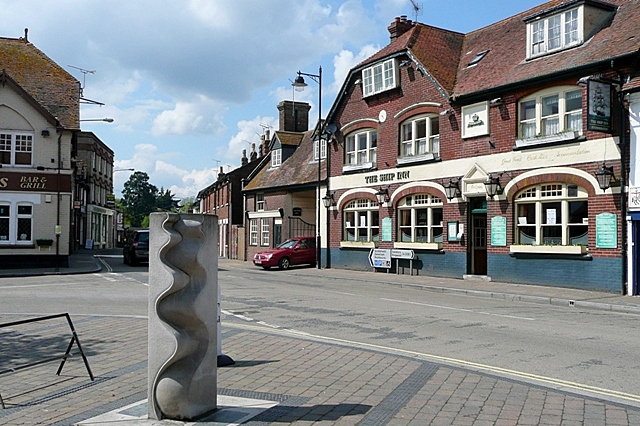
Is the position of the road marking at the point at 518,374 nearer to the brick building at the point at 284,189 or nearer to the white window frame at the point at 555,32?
the white window frame at the point at 555,32

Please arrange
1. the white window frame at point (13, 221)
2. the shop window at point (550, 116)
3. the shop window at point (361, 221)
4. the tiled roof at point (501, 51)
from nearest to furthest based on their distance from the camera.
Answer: the tiled roof at point (501, 51) → the shop window at point (550, 116) → the shop window at point (361, 221) → the white window frame at point (13, 221)

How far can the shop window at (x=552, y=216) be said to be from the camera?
65.2ft

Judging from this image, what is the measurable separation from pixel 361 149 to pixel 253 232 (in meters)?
12.6

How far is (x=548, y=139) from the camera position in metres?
20.6

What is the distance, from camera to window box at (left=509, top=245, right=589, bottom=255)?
64.0ft

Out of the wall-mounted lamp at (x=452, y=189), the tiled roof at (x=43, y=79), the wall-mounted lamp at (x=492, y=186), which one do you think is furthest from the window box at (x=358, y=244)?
the tiled roof at (x=43, y=79)

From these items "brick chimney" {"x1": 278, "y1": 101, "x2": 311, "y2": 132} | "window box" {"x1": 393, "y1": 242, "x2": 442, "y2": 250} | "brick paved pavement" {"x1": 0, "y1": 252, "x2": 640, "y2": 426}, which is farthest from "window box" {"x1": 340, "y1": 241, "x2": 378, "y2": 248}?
"brick paved pavement" {"x1": 0, "y1": 252, "x2": 640, "y2": 426}

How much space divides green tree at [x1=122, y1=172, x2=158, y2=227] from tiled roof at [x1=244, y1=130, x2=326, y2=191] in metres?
87.3

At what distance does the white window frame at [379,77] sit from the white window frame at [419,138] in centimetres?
193

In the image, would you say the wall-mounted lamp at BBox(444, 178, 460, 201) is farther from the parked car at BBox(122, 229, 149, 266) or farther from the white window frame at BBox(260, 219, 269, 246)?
the white window frame at BBox(260, 219, 269, 246)

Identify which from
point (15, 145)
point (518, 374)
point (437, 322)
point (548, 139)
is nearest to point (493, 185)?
point (548, 139)

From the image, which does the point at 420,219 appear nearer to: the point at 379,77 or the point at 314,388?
the point at 379,77

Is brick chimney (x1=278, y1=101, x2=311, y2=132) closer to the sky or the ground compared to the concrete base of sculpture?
closer to the sky

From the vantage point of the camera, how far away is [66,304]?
15.2 m
